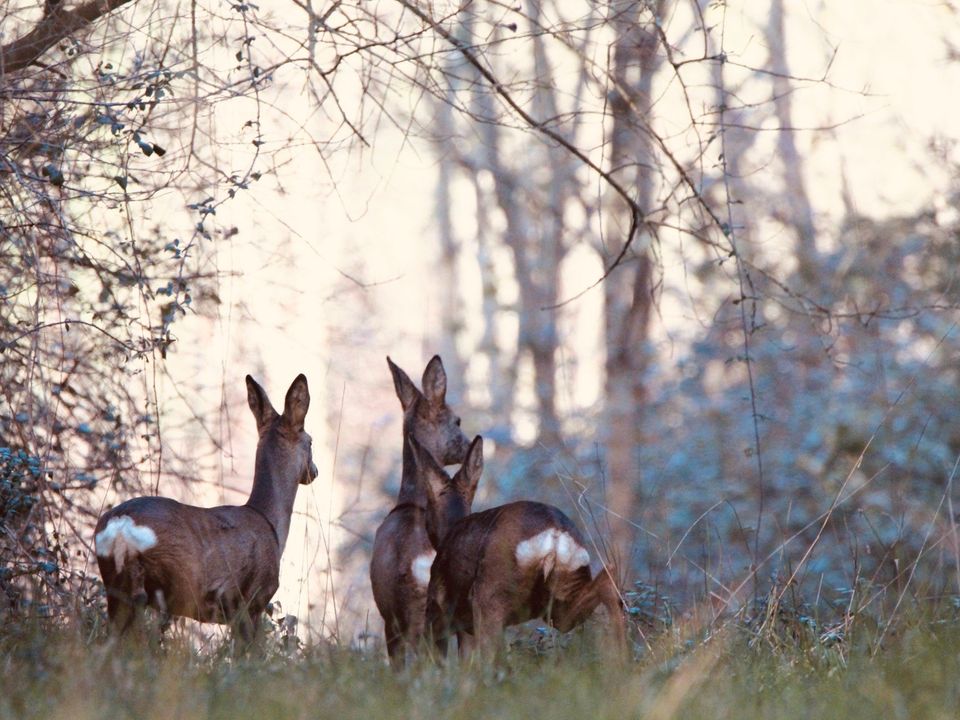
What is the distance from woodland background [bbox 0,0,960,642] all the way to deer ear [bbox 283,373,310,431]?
1.22 ft

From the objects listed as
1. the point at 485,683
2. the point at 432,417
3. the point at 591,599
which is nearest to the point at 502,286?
the point at 432,417

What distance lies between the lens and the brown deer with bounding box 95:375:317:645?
5.89 m

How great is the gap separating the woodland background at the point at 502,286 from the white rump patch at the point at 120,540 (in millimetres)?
339

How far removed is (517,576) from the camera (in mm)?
5781

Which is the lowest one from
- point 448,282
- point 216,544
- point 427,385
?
point 216,544

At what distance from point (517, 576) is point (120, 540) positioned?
172 centimetres

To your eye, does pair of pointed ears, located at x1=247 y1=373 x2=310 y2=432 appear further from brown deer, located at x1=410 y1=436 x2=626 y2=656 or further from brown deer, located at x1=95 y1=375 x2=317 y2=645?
brown deer, located at x1=410 y1=436 x2=626 y2=656

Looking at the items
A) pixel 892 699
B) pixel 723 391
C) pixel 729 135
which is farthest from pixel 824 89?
pixel 892 699

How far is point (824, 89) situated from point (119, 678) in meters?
17.8

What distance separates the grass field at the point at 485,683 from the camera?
3.58m

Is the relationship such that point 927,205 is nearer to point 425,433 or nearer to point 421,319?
point 425,433

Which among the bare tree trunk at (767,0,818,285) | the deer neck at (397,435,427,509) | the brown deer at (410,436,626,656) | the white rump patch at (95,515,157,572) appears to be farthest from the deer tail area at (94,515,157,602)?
the bare tree trunk at (767,0,818,285)

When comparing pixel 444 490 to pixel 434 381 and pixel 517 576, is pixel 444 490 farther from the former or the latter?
pixel 517 576

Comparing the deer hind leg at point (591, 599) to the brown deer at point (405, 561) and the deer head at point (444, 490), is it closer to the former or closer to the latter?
the brown deer at point (405, 561)
